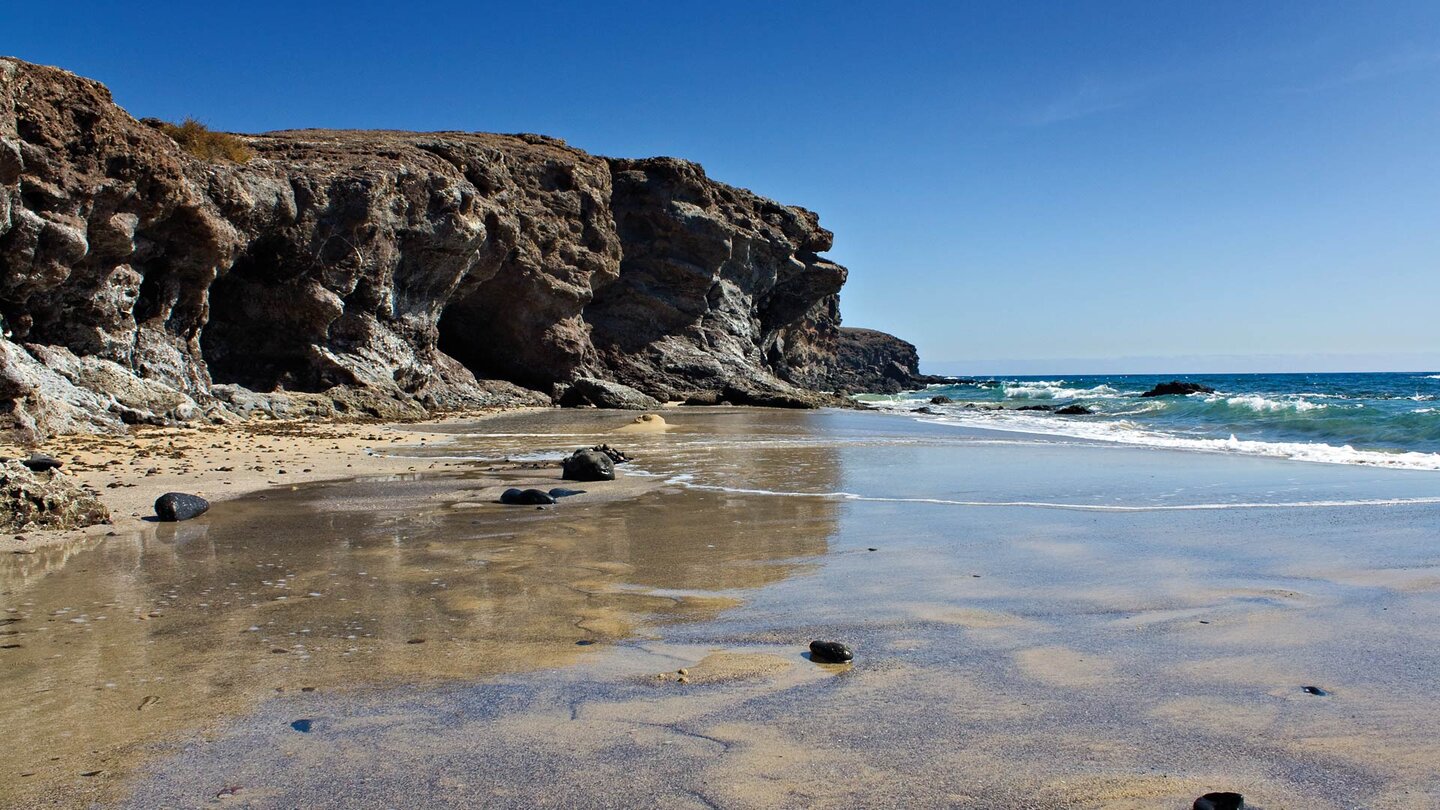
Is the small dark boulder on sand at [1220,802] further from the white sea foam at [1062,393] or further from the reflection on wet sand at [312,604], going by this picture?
the white sea foam at [1062,393]

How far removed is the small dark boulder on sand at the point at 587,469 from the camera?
9328 mm

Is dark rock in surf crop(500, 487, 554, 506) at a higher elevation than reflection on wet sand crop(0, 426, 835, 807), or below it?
higher

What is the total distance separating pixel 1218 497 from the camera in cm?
812

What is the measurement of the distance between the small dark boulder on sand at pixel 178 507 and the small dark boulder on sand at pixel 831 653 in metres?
5.09

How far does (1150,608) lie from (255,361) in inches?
824

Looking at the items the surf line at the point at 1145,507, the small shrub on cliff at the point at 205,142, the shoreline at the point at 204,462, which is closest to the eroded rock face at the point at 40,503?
the shoreline at the point at 204,462

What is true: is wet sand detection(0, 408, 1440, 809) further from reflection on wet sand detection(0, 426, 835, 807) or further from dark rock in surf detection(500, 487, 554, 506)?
dark rock in surf detection(500, 487, 554, 506)

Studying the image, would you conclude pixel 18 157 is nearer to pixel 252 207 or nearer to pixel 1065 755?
pixel 252 207

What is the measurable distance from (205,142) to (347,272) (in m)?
3.96

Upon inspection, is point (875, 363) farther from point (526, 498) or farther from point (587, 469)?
point (526, 498)

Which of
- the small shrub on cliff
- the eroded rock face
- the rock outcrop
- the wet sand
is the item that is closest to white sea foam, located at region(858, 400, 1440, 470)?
the wet sand

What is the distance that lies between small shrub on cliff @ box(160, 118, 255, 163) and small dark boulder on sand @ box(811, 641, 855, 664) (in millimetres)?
20105

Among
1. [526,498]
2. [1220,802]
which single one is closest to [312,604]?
[526,498]

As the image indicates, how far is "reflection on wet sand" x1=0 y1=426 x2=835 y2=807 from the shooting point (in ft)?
9.10
